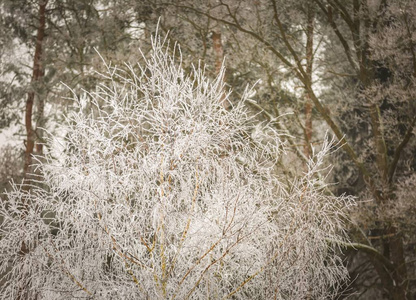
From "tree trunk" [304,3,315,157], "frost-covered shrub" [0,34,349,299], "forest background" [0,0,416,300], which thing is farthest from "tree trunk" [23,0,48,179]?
"frost-covered shrub" [0,34,349,299]

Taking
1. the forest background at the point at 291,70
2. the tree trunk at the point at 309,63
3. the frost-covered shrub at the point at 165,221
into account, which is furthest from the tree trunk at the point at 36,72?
the frost-covered shrub at the point at 165,221

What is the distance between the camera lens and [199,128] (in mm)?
5016

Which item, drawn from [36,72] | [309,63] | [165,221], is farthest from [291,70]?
[165,221]

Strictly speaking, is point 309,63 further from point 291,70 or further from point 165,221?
point 165,221

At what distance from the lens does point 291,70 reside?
1259 cm

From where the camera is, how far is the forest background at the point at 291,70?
10070 millimetres

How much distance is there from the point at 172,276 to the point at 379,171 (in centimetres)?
743

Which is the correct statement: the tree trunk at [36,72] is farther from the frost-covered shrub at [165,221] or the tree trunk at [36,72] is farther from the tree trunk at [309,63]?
the frost-covered shrub at [165,221]

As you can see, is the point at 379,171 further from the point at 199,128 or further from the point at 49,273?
the point at 49,273

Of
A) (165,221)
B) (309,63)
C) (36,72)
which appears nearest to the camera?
(165,221)

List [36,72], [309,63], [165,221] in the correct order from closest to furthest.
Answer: [165,221]
[309,63]
[36,72]

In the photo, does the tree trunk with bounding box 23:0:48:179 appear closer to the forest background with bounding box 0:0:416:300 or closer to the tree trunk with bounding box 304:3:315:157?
the forest background with bounding box 0:0:416:300

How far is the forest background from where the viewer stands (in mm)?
10070

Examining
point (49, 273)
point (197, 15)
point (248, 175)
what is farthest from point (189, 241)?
point (197, 15)
